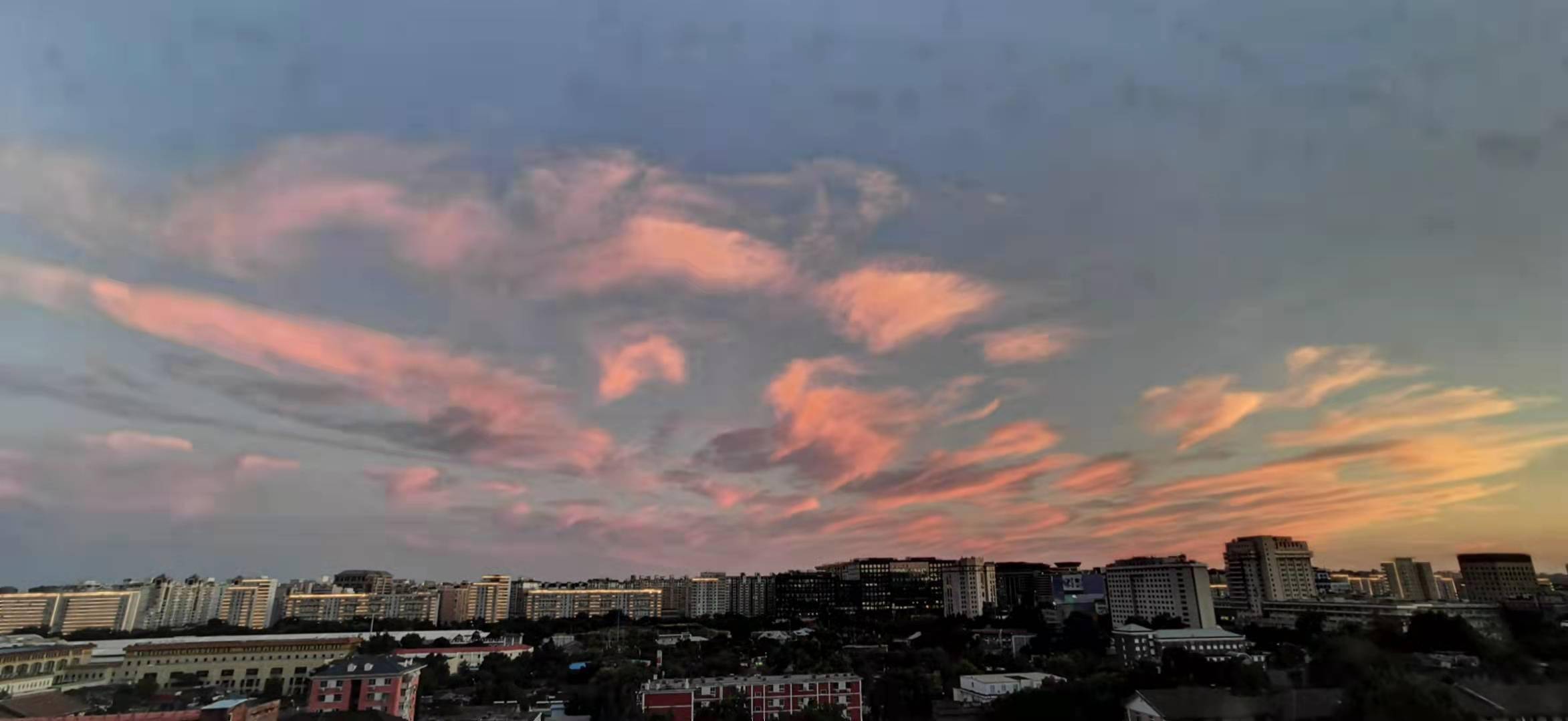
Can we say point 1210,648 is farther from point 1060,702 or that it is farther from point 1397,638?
point 1060,702

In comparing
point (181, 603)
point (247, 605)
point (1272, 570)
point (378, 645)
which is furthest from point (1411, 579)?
point (181, 603)

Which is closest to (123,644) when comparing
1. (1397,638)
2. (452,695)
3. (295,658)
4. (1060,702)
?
(295,658)

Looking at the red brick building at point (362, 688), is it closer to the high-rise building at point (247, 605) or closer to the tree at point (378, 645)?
the tree at point (378, 645)

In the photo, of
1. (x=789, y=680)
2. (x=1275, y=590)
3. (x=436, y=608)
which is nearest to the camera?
(x=789, y=680)

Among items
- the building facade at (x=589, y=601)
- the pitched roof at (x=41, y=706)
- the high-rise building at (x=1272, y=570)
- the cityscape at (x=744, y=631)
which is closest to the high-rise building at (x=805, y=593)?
the cityscape at (x=744, y=631)

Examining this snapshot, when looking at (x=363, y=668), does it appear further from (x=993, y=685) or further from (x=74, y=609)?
(x=74, y=609)

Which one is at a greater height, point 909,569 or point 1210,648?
point 909,569
